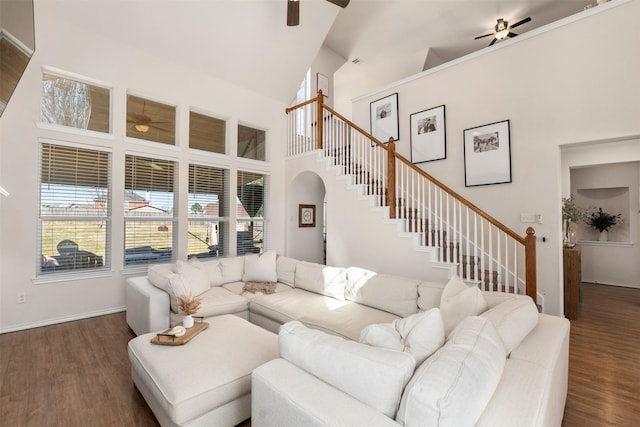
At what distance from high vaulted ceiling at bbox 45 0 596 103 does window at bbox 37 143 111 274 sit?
1.82 metres

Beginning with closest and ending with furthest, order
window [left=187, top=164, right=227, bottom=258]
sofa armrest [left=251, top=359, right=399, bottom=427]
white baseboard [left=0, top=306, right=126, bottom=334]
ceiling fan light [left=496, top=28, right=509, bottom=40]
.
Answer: sofa armrest [left=251, top=359, right=399, bottom=427] < white baseboard [left=0, top=306, right=126, bottom=334] < window [left=187, top=164, right=227, bottom=258] < ceiling fan light [left=496, top=28, right=509, bottom=40]

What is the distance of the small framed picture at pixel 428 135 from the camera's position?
16.9 feet

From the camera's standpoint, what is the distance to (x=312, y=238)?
22.8 feet

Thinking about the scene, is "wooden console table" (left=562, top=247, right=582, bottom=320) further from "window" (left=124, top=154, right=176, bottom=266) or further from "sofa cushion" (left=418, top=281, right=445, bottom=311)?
"window" (left=124, top=154, right=176, bottom=266)

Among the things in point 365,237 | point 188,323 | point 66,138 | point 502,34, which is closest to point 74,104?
point 66,138

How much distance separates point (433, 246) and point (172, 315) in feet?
11.2

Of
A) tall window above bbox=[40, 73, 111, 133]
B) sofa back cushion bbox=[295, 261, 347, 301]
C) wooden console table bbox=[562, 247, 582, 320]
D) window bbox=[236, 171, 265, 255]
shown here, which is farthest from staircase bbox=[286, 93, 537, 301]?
tall window above bbox=[40, 73, 111, 133]

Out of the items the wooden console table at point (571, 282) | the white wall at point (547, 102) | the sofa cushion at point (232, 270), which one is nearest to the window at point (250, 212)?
the sofa cushion at point (232, 270)

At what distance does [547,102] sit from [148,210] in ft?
20.1

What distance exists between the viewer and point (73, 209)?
156 inches

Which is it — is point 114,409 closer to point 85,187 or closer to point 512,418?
point 512,418

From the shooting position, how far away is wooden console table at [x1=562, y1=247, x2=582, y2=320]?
4059mm


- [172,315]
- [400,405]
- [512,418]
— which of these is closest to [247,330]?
[172,315]

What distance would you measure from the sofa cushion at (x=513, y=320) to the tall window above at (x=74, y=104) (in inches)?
203
